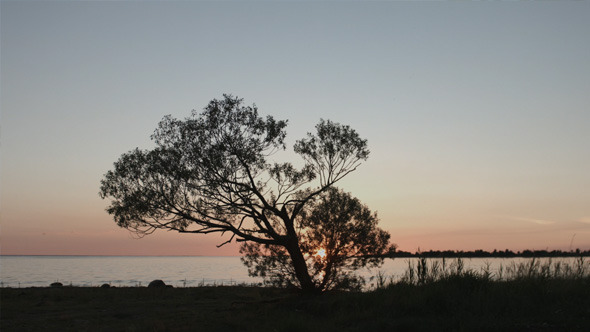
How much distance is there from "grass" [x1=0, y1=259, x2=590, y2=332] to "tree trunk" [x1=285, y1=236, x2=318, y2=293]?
63 cm

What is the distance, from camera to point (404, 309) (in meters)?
17.3

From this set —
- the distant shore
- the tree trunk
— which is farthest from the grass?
the tree trunk

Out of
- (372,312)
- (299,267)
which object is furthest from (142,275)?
(372,312)

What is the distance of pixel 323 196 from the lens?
→ 981 inches

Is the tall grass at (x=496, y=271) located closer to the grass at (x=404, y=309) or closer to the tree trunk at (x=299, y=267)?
the grass at (x=404, y=309)

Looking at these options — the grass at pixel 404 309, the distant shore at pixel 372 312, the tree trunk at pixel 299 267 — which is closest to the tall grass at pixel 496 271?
the grass at pixel 404 309

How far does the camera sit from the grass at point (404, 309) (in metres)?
15.3

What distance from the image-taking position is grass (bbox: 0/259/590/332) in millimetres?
15344

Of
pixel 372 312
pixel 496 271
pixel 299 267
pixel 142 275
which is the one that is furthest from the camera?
pixel 142 275

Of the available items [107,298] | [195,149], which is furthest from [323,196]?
[107,298]

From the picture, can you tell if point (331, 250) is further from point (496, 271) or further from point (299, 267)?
point (496, 271)

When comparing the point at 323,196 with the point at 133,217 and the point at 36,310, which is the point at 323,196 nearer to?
the point at 133,217

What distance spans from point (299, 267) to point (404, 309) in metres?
7.55

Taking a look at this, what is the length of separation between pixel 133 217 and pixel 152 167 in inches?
109
